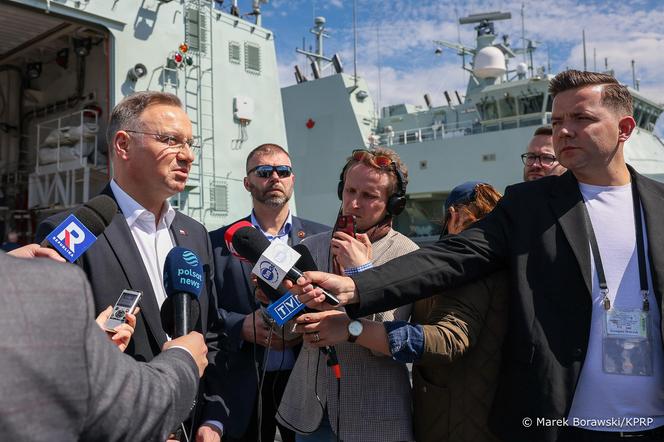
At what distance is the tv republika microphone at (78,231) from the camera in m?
1.67

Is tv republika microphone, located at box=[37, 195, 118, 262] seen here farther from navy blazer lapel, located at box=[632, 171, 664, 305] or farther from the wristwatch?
navy blazer lapel, located at box=[632, 171, 664, 305]

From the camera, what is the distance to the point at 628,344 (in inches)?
67.3

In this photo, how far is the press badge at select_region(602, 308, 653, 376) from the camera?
5.58 ft

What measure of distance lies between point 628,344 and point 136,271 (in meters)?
1.86

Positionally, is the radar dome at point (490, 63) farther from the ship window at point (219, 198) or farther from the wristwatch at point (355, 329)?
the wristwatch at point (355, 329)

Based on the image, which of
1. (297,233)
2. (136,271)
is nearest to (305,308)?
(136,271)

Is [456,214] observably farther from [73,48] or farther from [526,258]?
[73,48]

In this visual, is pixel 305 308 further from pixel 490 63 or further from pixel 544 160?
pixel 490 63

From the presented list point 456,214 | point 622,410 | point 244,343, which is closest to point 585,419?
point 622,410

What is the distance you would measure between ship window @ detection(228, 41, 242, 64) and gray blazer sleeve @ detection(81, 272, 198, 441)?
10456mm

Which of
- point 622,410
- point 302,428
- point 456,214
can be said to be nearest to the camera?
point 622,410

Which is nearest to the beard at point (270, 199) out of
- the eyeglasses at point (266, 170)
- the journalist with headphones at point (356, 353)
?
the eyeglasses at point (266, 170)

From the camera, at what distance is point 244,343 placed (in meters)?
2.75

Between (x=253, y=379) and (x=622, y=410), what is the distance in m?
1.86
